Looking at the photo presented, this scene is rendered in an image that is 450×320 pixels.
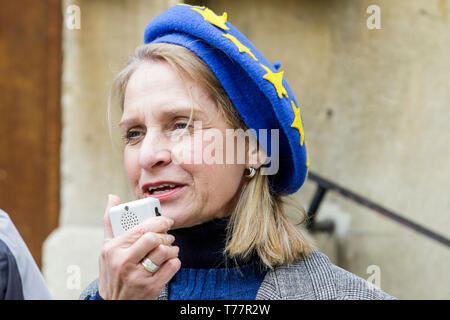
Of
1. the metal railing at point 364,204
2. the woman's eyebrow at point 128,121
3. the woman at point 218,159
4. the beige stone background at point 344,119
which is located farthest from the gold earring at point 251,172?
the beige stone background at point 344,119

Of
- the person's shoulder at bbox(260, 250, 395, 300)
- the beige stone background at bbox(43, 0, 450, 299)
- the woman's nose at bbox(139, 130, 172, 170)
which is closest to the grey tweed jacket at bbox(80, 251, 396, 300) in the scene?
the person's shoulder at bbox(260, 250, 395, 300)

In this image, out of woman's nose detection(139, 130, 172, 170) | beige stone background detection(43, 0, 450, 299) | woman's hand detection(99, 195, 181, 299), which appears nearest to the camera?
woman's hand detection(99, 195, 181, 299)

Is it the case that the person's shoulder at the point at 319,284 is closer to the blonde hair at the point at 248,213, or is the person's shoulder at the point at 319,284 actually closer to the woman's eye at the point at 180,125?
the blonde hair at the point at 248,213

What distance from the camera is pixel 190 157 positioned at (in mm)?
1399

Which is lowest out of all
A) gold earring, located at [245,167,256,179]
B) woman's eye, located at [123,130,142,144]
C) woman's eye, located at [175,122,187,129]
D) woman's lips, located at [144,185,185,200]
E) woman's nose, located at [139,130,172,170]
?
woman's lips, located at [144,185,185,200]

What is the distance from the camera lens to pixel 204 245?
5.00 feet

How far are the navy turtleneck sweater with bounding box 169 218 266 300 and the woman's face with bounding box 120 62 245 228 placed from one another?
0.05m

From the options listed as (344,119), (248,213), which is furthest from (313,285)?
(344,119)

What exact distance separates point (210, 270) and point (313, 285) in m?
0.31

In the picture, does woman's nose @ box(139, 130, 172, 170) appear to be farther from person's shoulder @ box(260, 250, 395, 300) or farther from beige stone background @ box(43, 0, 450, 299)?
beige stone background @ box(43, 0, 450, 299)

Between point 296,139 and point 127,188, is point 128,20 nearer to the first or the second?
point 127,188

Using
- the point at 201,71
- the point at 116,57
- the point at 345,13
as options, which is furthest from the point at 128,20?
the point at 201,71

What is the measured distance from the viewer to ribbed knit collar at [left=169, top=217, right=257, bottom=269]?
1515 millimetres
